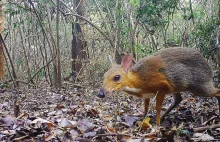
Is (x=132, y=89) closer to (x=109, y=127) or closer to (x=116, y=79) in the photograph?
(x=116, y=79)

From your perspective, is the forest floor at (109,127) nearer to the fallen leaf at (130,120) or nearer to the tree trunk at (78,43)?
the fallen leaf at (130,120)

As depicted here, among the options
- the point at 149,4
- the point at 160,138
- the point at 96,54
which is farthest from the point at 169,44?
the point at 160,138

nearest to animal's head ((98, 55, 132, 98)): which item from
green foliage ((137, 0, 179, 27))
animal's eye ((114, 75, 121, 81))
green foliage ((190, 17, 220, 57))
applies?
animal's eye ((114, 75, 121, 81))

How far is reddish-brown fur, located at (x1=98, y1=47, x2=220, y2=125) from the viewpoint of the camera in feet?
16.2

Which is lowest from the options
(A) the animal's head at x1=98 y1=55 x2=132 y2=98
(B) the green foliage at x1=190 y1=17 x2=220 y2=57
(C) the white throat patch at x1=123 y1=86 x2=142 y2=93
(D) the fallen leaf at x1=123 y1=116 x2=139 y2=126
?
(D) the fallen leaf at x1=123 y1=116 x2=139 y2=126

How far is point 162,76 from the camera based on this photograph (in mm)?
5008

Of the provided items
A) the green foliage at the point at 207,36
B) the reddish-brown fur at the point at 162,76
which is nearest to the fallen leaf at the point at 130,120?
the reddish-brown fur at the point at 162,76

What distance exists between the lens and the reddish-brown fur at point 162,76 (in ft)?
16.2

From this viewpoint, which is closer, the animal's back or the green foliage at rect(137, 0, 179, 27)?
the animal's back

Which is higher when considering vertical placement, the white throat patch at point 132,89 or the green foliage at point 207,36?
the green foliage at point 207,36

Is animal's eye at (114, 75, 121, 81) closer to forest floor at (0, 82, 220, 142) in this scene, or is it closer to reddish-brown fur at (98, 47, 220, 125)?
reddish-brown fur at (98, 47, 220, 125)

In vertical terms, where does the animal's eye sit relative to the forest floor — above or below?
above

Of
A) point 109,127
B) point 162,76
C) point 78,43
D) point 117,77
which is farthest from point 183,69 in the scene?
point 78,43

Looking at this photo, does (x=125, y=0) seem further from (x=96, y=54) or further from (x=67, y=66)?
(x=67, y=66)
